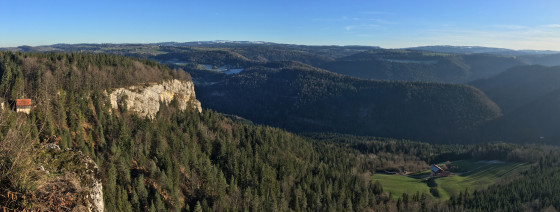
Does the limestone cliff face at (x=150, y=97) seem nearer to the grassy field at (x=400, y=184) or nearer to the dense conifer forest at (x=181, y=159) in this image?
the dense conifer forest at (x=181, y=159)

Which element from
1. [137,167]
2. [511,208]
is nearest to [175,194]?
[137,167]

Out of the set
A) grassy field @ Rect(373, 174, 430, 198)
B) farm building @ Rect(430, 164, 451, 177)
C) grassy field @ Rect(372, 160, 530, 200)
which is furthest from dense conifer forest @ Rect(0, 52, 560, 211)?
farm building @ Rect(430, 164, 451, 177)

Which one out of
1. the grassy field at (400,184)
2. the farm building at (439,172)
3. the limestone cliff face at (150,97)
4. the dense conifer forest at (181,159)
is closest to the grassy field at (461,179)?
the grassy field at (400,184)

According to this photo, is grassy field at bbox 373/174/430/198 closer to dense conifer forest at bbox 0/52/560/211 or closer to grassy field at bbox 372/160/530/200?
grassy field at bbox 372/160/530/200

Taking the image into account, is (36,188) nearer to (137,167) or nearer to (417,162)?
(137,167)

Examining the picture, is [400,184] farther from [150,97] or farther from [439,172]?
[150,97]
